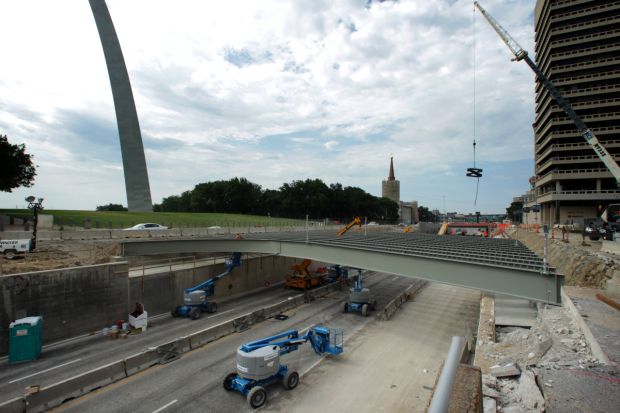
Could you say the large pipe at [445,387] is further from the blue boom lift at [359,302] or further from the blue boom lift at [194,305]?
the blue boom lift at [194,305]

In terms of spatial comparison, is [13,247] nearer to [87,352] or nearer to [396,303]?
[87,352]

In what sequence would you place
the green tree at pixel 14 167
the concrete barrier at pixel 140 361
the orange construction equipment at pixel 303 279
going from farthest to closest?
1. the green tree at pixel 14 167
2. the orange construction equipment at pixel 303 279
3. the concrete barrier at pixel 140 361

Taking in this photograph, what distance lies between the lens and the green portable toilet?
57.4 ft

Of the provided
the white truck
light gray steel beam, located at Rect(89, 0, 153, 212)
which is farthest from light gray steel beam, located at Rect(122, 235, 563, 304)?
light gray steel beam, located at Rect(89, 0, 153, 212)

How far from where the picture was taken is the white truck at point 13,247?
24891 millimetres

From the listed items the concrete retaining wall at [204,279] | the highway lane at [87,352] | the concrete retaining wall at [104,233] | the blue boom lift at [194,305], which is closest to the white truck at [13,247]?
the concrete retaining wall at [104,233]

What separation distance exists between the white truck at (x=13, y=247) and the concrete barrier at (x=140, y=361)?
55.8ft

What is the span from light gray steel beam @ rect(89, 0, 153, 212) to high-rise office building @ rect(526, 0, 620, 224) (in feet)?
266

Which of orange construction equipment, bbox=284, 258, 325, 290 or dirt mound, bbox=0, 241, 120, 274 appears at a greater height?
dirt mound, bbox=0, 241, 120, 274

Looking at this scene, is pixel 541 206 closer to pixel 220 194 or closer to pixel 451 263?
pixel 451 263

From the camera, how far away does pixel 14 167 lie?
131 ft

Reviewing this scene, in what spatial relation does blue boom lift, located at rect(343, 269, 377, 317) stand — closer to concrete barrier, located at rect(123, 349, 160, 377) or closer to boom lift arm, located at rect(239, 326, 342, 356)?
boom lift arm, located at rect(239, 326, 342, 356)

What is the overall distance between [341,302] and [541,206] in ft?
238

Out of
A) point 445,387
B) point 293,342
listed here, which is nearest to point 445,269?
point 293,342
